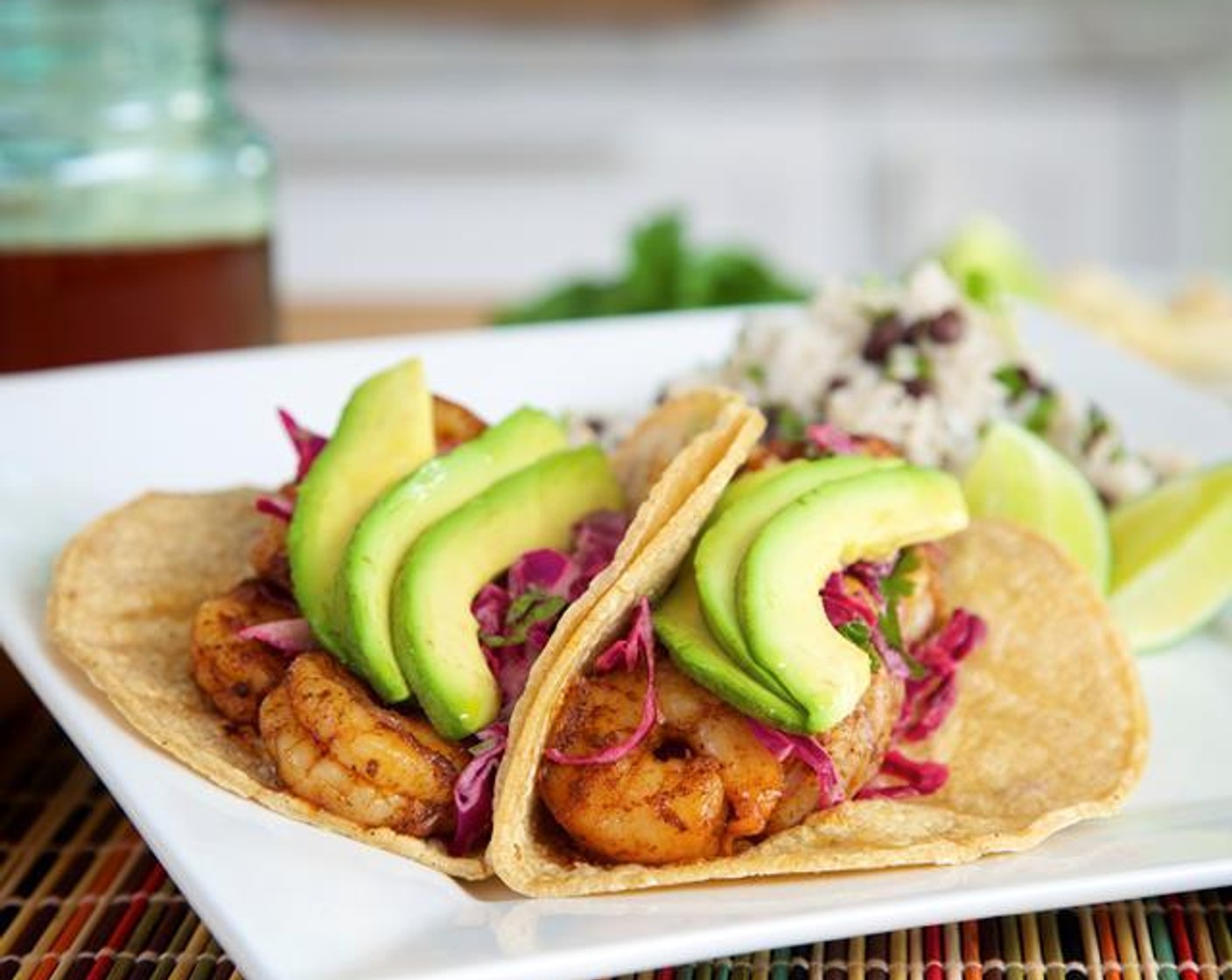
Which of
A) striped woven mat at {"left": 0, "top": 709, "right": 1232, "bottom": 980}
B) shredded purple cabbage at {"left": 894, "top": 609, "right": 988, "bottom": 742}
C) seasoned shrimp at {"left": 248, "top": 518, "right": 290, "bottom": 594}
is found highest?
seasoned shrimp at {"left": 248, "top": 518, "right": 290, "bottom": 594}

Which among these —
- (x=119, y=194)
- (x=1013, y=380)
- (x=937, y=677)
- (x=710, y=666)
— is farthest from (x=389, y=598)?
(x=119, y=194)

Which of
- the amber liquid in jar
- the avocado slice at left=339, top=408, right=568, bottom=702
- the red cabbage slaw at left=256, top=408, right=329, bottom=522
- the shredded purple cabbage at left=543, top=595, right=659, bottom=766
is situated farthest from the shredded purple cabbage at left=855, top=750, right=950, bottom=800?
the amber liquid in jar

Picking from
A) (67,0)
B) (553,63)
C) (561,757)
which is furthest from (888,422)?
(553,63)

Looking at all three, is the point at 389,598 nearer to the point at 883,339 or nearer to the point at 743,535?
the point at 743,535

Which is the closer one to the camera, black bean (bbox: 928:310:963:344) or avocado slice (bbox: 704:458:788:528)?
avocado slice (bbox: 704:458:788:528)

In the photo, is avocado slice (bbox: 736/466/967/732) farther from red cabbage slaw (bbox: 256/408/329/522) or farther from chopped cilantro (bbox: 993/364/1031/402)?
chopped cilantro (bbox: 993/364/1031/402)

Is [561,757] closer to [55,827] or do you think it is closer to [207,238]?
[55,827]

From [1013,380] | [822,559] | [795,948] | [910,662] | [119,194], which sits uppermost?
[119,194]

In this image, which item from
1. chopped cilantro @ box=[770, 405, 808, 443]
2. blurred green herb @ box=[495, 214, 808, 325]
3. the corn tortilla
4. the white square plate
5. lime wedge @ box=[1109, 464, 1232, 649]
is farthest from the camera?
blurred green herb @ box=[495, 214, 808, 325]
